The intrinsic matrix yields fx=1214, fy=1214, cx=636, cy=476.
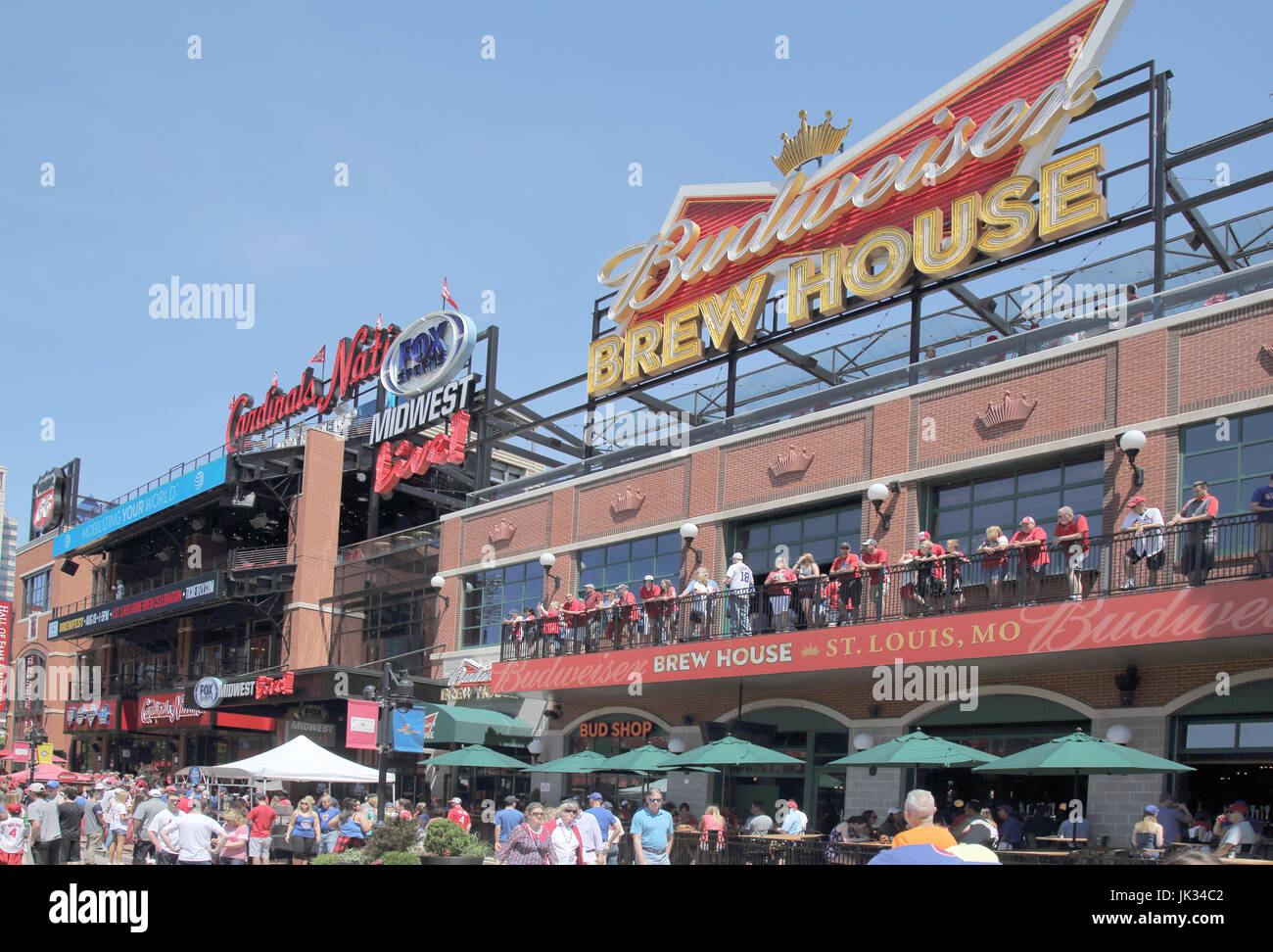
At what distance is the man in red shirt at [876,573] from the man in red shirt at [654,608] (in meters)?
4.70

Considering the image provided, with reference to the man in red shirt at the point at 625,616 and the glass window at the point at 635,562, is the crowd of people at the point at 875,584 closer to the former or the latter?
the man in red shirt at the point at 625,616

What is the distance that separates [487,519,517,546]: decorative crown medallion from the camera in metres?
31.2

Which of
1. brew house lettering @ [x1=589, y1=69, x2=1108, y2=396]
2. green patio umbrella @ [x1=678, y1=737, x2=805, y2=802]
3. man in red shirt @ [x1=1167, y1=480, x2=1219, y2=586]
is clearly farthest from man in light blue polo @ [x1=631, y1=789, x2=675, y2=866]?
brew house lettering @ [x1=589, y1=69, x2=1108, y2=396]

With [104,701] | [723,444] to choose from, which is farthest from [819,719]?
[104,701]

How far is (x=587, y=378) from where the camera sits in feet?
103

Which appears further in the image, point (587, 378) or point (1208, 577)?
point (587, 378)

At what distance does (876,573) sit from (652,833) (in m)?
7.58

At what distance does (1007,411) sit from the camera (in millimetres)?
20578

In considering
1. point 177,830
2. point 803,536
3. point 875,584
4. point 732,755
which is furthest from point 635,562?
point 177,830

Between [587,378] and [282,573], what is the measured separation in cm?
1399

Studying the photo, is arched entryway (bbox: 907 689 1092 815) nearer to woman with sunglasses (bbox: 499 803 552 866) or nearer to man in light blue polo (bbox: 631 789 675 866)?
man in light blue polo (bbox: 631 789 675 866)

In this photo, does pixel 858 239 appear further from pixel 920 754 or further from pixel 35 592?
pixel 35 592

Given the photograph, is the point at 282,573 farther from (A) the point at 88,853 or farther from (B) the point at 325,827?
(B) the point at 325,827

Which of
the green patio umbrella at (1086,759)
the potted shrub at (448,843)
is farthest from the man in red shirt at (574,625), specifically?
the green patio umbrella at (1086,759)
